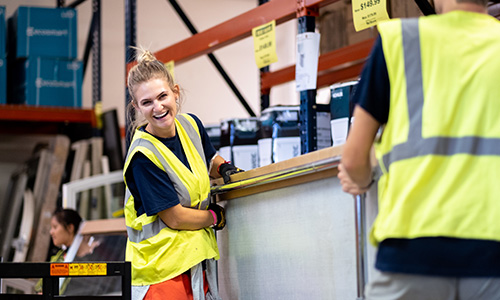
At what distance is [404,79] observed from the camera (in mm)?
1483

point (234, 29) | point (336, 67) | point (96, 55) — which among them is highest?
point (96, 55)

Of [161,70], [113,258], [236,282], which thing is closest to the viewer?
[161,70]

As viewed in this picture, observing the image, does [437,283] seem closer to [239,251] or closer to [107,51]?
[239,251]

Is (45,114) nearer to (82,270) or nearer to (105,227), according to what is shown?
(105,227)

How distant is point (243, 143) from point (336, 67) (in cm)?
126

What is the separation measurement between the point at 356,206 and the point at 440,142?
0.50 metres

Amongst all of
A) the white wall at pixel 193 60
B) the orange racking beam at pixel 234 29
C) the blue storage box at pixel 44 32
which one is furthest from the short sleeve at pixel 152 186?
the white wall at pixel 193 60

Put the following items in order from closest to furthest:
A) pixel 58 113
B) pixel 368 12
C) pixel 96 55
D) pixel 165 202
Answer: pixel 165 202 < pixel 368 12 < pixel 58 113 < pixel 96 55

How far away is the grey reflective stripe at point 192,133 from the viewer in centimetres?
261

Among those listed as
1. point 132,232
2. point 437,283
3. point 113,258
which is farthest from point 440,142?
point 113,258

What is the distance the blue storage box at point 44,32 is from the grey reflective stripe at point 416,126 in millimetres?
5493

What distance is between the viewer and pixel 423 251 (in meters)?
1.43

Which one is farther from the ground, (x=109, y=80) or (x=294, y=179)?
(x=109, y=80)

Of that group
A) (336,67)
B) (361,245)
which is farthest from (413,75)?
(336,67)
